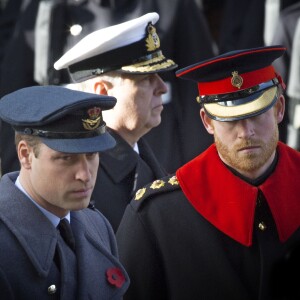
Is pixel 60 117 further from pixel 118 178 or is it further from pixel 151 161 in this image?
pixel 151 161

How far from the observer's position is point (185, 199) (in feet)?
17.5

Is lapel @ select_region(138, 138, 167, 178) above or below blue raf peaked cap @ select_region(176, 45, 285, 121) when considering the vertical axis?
below

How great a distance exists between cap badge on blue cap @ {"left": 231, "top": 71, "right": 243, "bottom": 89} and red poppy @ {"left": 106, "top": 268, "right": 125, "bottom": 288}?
914 millimetres

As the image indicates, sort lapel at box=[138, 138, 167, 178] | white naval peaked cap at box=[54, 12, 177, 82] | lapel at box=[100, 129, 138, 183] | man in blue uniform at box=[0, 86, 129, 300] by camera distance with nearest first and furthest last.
→ man in blue uniform at box=[0, 86, 129, 300]
lapel at box=[100, 129, 138, 183]
white naval peaked cap at box=[54, 12, 177, 82]
lapel at box=[138, 138, 167, 178]

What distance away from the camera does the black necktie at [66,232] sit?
4.80 m

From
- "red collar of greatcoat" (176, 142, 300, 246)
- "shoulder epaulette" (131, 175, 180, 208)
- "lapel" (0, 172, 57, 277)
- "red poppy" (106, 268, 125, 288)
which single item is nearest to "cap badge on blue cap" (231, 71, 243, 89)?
"red collar of greatcoat" (176, 142, 300, 246)

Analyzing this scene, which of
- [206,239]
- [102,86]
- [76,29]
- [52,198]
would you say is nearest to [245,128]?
[206,239]

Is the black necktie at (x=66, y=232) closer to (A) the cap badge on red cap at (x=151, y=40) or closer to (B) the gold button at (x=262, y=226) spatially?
(B) the gold button at (x=262, y=226)

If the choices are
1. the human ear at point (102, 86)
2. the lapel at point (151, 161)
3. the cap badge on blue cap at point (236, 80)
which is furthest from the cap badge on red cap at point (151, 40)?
the cap badge on blue cap at point (236, 80)

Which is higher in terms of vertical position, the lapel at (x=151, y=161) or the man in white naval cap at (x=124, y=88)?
the man in white naval cap at (x=124, y=88)

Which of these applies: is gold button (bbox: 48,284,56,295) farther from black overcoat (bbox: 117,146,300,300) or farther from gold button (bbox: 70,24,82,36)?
gold button (bbox: 70,24,82,36)

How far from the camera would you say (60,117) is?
15.5 feet

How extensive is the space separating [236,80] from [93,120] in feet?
2.36

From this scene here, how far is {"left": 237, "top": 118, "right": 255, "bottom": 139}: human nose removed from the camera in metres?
5.14
